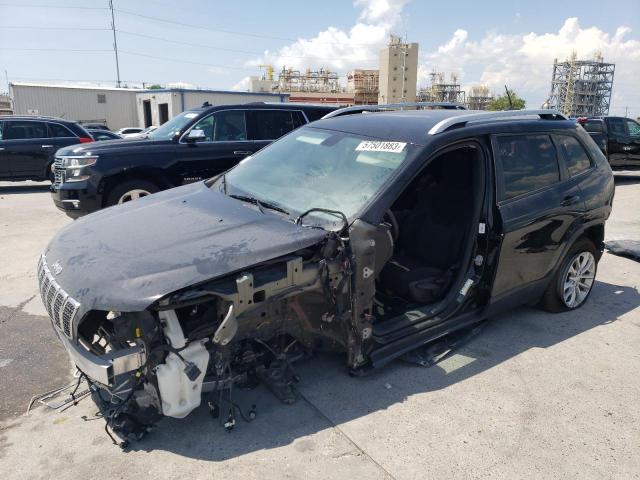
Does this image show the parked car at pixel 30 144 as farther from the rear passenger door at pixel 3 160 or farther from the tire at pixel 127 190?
the tire at pixel 127 190

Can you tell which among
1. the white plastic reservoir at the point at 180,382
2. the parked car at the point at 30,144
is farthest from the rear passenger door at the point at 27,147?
the white plastic reservoir at the point at 180,382

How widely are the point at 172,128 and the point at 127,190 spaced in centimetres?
131

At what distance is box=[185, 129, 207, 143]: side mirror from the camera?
6.89 metres

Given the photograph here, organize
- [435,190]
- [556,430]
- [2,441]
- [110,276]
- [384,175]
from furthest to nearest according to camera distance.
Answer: [435,190] < [384,175] < [556,430] < [2,441] < [110,276]

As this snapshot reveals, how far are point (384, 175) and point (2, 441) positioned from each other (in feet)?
8.83

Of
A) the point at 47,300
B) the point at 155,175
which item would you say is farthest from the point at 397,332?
the point at 155,175

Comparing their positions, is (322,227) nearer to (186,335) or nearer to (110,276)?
(186,335)

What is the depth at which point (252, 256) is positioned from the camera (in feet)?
8.55

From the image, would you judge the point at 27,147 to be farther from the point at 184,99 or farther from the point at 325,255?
the point at 184,99

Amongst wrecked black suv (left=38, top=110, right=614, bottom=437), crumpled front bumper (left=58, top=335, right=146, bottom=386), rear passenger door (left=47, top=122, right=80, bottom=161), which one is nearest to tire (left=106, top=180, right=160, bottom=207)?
wrecked black suv (left=38, top=110, right=614, bottom=437)

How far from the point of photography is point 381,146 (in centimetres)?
344

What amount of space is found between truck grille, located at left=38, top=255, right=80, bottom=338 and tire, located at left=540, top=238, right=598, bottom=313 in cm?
375

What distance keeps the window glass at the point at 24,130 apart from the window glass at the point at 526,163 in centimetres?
1134

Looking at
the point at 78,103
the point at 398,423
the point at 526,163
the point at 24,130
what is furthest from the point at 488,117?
the point at 78,103
